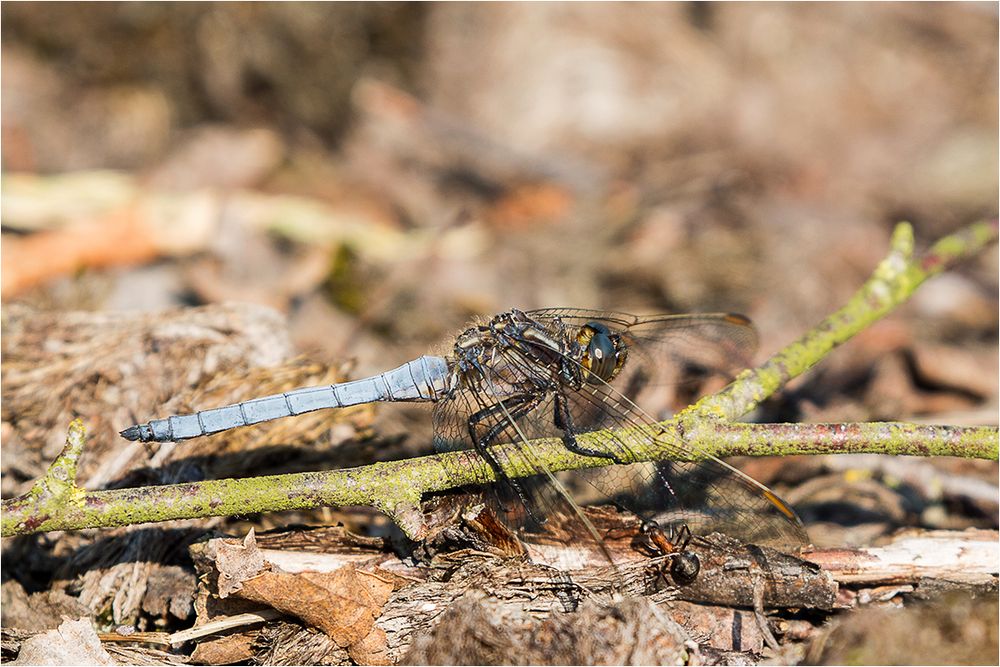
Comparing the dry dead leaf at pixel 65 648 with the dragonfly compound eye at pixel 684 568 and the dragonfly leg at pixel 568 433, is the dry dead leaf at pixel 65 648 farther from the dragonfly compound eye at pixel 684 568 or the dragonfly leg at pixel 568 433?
the dragonfly compound eye at pixel 684 568

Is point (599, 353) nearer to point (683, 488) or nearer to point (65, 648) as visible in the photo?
point (683, 488)

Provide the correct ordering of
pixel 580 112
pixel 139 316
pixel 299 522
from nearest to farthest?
1. pixel 299 522
2. pixel 139 316
3. pixel 580 112

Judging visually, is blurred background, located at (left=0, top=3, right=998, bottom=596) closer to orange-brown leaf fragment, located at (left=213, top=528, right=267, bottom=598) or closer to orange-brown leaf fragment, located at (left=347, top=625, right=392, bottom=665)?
orange-brown leaf fragment, located at (left=213, top=528, right=267, bottom=598)

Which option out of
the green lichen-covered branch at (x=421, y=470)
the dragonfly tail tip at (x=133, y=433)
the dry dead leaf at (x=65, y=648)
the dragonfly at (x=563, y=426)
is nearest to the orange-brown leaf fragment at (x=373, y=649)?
the green lichen-covered branch at (x=421, y=470)

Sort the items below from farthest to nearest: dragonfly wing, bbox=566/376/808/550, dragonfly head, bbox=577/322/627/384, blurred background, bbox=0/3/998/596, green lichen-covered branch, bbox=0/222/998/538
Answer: blurred background, bbox=0/3/998/596
dragonfly head, bbox=577/322/627/384
dragonfly wing, bbox=566/376/808/550
green lichen-covered branch, bbox=0/222/998/538

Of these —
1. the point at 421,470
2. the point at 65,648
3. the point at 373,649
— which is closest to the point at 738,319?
the point at 421,470

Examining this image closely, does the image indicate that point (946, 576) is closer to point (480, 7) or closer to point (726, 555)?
point (726, 555)

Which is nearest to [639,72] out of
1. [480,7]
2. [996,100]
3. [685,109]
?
[685,109]

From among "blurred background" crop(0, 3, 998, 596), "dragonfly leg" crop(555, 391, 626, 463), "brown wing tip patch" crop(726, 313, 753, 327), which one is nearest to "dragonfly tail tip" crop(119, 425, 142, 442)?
"blurred background" crop(0, 3, 998, 596)
